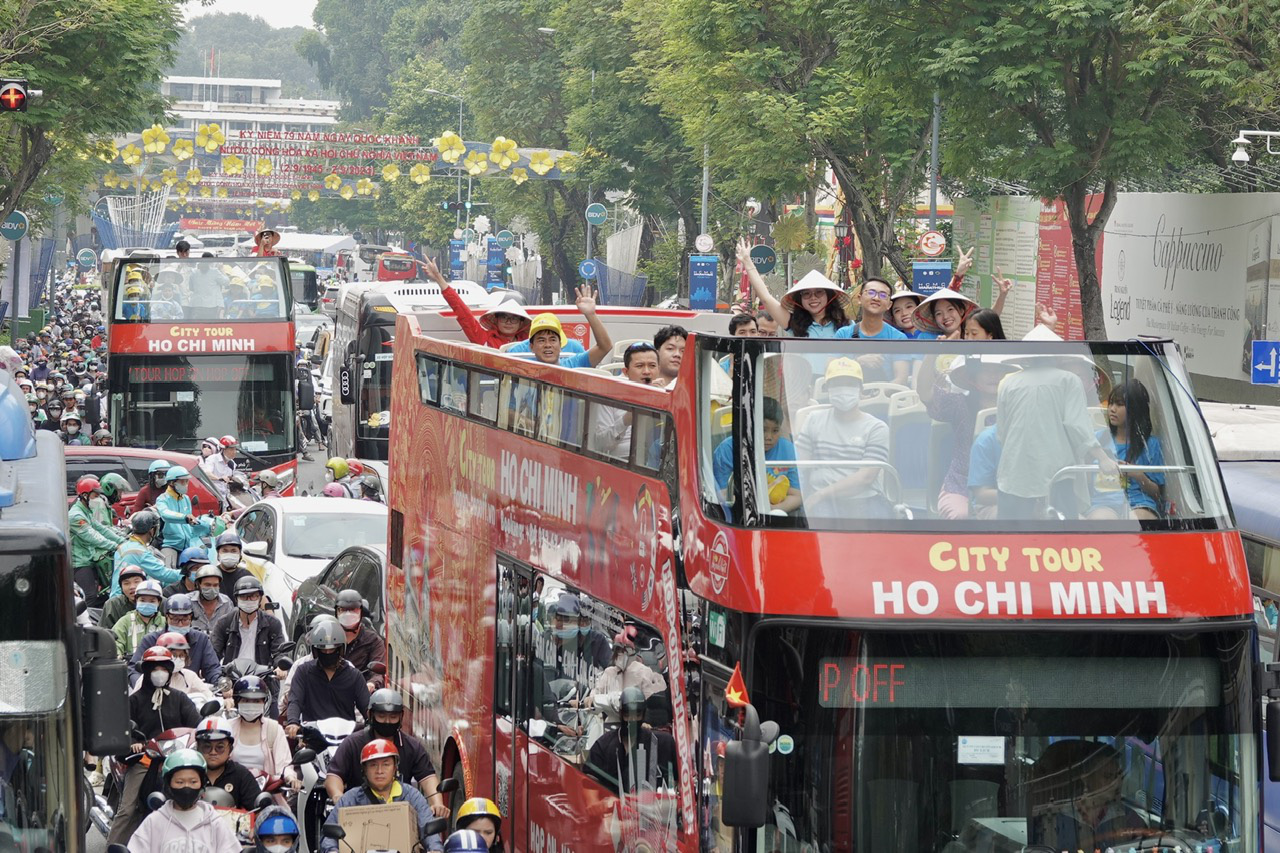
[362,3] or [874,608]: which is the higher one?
[362,3]

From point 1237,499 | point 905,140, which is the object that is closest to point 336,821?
point 1237,499

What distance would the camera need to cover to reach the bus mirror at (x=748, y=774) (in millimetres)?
5879

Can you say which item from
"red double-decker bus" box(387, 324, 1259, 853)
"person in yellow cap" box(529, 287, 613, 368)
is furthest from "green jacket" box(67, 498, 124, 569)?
"red double-decker bus" box(387, 324, 1259, 853)

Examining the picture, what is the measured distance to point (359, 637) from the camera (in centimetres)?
1348

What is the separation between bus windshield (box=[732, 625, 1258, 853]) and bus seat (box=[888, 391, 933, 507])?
59 cm

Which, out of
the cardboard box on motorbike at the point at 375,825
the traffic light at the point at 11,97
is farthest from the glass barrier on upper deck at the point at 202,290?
the cardboard box on motorbike at the point at 375,825

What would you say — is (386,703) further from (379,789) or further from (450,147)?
(450,147)

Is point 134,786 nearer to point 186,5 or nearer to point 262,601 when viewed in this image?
point 262,601

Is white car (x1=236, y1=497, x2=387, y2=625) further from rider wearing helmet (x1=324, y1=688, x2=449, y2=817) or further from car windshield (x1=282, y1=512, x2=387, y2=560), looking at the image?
rider wearing helmet (x1=324, y1=688, x2=449, y2=817)

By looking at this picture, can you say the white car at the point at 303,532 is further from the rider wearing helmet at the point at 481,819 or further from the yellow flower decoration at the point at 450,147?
the yellow flower decoration at the point at 450,147

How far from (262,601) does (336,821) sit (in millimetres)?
4809

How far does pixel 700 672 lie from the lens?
6762 millimetres

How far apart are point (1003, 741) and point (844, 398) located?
133 centimetres

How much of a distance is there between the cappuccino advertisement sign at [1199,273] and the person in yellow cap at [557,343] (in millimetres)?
19565
